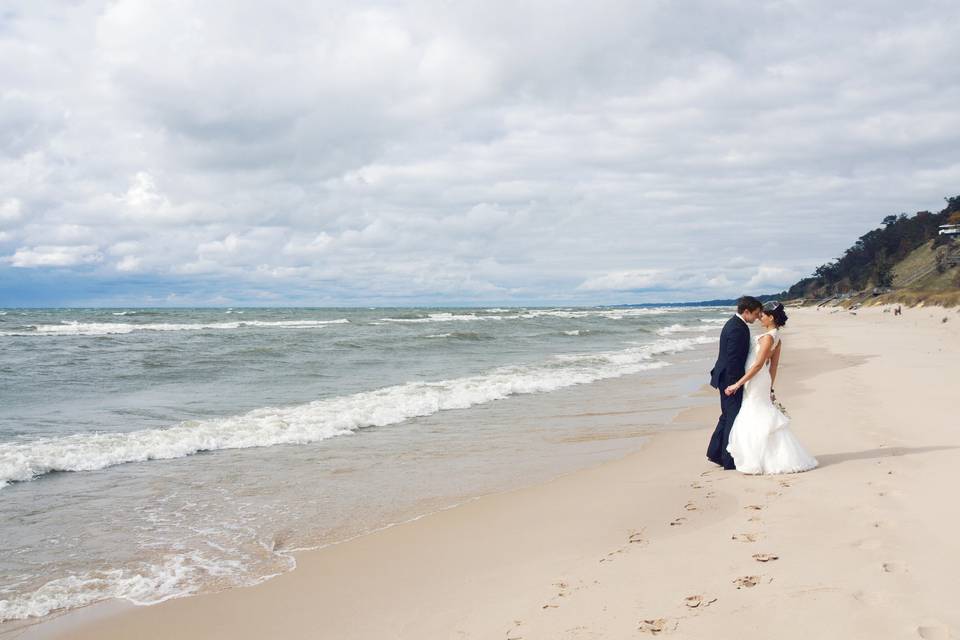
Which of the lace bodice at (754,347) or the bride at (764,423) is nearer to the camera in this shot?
the bride at (764,423)

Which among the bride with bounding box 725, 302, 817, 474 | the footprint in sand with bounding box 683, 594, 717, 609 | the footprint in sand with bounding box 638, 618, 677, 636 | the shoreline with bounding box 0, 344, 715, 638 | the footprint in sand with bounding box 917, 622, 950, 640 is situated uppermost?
the bride with bounding box 725, 302, 817, 474

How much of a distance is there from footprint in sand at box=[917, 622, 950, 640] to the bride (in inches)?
144

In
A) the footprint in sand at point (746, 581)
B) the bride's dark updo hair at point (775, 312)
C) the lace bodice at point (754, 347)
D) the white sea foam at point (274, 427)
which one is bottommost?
the white sea foam at point (274, 427)

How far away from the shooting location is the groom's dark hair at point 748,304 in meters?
7.20

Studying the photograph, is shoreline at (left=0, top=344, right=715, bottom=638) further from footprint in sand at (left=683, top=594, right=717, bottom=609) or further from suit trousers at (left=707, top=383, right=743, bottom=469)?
footprint in sand at (left=683, top=594, right=717, bottom=609)

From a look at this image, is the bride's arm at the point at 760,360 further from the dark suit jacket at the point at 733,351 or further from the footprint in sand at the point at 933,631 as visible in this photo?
the footprint in sand at the point at 933,631

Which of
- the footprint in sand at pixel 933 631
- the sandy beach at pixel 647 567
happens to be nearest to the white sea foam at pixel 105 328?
the sandy beach at pixel 647 567

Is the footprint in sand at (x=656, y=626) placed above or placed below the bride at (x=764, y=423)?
below

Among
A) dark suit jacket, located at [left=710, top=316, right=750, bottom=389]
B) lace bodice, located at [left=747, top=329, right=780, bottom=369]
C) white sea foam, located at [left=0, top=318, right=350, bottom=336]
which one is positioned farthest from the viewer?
white sea foam, located at [left=0, top=318, right=350, bottom=336]

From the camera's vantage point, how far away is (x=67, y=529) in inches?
247

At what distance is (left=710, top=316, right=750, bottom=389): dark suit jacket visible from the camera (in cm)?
730

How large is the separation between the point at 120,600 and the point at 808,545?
4.94 meters

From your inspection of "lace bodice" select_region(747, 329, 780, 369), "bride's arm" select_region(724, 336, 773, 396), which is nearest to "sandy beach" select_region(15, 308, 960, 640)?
"bride's arm" select_region(724, 336, 773, 396)

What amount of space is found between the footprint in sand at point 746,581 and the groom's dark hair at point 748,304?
3850mm
